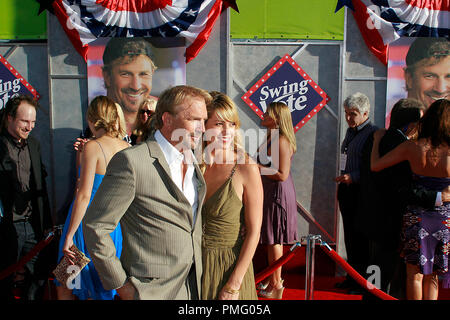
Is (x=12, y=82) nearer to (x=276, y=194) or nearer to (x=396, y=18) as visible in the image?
(x=276, y=194)

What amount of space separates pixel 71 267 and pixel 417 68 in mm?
4141

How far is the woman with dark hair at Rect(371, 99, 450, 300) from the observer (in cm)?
274

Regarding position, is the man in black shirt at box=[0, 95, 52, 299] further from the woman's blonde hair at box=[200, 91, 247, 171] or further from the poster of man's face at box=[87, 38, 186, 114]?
the woman's blonde hair at box=[200, 91, 247, 171]

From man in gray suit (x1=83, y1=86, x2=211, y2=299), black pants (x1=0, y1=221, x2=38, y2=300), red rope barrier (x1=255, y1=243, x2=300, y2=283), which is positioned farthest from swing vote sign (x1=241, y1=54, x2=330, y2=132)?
man in gray suit (x1=83, y1=86, x2=211, y2=299)

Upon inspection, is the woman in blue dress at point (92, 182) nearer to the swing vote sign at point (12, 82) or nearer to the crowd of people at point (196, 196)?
the crowd of people at point (196, 196)

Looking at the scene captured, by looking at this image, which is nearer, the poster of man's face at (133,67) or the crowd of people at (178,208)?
the crowd of people at (178,208)

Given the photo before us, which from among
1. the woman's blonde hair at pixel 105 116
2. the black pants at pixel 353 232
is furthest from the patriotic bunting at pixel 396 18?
the woman's blonde hair at pixel 105 116

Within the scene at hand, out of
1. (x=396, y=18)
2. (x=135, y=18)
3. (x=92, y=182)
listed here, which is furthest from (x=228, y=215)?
(x=396, y=18)

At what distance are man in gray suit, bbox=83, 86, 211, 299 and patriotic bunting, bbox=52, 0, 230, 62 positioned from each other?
2966 mm

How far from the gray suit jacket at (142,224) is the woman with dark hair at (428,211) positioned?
1.94 meters

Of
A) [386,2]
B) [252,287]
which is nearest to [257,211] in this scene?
[252,287]

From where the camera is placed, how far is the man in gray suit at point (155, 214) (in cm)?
153

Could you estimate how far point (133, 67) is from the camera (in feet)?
15.0

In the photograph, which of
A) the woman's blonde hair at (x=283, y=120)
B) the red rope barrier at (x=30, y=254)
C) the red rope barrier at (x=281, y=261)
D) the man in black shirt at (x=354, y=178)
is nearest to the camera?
the red rope barrier at (x=281, y=261)
